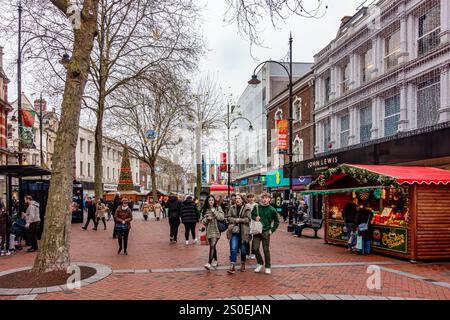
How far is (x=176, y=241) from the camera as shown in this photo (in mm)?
14414

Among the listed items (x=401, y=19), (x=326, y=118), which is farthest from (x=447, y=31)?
(x=326, y=118)

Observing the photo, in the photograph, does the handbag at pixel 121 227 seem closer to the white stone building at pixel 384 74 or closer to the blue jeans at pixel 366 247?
the blue jeans at pixel 366 247

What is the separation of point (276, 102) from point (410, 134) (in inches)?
792

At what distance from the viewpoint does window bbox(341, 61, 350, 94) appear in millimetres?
22750

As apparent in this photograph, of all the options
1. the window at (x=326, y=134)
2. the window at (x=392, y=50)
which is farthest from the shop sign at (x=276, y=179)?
the window at (x=392, y=50)

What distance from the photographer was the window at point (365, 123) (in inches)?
813

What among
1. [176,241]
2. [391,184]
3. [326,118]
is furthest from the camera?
[326,118]

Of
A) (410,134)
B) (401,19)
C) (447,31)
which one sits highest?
(401,19)

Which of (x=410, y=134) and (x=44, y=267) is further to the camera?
(x=410, y=134)

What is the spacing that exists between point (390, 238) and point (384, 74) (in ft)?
33.3

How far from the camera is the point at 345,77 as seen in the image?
23.5 meters

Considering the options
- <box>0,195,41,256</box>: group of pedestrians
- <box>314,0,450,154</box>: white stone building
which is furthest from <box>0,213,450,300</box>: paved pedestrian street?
<box>314,0,450,154</box>: white stone building

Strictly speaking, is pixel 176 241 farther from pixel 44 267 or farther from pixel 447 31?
pixel 447 31

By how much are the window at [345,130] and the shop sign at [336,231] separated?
10.1m
